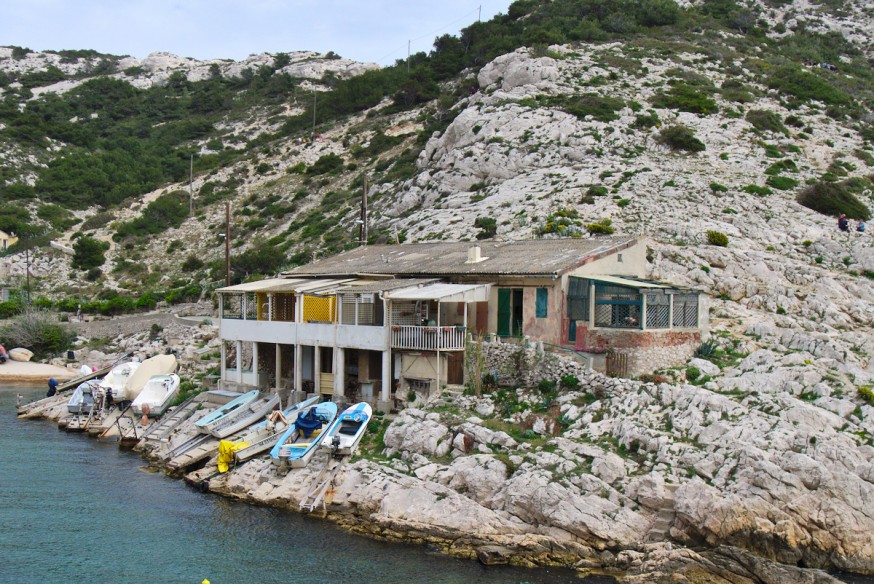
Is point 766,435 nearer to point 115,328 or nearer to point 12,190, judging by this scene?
point 115,328

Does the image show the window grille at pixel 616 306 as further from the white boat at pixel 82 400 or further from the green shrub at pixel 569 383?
the white boat at pixel 82 400

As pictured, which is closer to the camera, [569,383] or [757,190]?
[569,383]

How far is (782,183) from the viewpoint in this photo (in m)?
49.3

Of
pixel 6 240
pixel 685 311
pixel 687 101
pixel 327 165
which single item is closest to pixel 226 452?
pixel 685 311

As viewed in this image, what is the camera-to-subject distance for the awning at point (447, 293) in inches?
1114

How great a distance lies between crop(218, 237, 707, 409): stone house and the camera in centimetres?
2836

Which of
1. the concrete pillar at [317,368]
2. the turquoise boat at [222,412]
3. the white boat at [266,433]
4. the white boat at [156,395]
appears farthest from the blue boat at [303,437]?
the white boat at [156,395]

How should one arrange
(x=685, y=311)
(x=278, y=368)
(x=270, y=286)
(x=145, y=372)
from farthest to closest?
(x=145, y=372) < (x=270, y=286) < (x=278, y=368) < (x=685, y=311)

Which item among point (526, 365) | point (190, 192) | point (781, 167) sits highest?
point (190, 192)

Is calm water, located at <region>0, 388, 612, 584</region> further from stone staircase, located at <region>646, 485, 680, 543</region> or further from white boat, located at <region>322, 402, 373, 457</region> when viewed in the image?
white boat, located at <region>322, 402, 373, 457</region>

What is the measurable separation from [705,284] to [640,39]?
52.1 meters

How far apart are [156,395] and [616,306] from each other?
21344mm

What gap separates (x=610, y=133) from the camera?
188ft

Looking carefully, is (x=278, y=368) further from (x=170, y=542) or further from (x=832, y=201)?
(x=832, y=201)
